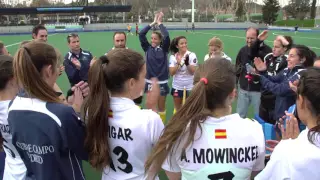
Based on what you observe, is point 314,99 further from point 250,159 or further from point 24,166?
point 24,166

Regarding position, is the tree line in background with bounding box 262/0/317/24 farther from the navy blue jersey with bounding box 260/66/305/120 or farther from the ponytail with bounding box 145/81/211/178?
the ponytail with bounding box 145/81/211/178

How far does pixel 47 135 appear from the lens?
72.4 inches

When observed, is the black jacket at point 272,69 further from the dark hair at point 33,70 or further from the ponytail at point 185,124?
the dark hair at point 33,70

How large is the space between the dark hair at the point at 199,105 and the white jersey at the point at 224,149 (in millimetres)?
49

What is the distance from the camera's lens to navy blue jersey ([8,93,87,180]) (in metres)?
1.83

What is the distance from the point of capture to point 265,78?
4242 millimetres

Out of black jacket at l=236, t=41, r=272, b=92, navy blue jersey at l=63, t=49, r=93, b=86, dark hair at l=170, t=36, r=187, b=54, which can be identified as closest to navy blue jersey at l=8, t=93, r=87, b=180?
navy blue jersey at l=63, t=49, r=93, b=86

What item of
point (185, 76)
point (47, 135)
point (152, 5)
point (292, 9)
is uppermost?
point (152, 5)

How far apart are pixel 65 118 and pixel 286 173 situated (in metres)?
1.33

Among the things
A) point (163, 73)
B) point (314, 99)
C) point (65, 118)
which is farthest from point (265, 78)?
point (65, 118)

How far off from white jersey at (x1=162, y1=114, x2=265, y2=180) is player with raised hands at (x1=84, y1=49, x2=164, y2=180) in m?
0.31

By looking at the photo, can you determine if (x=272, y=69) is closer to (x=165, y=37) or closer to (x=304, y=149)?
(x=165, y=37)

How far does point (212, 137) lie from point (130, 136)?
55cm

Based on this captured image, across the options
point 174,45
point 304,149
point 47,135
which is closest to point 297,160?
point 304,149
